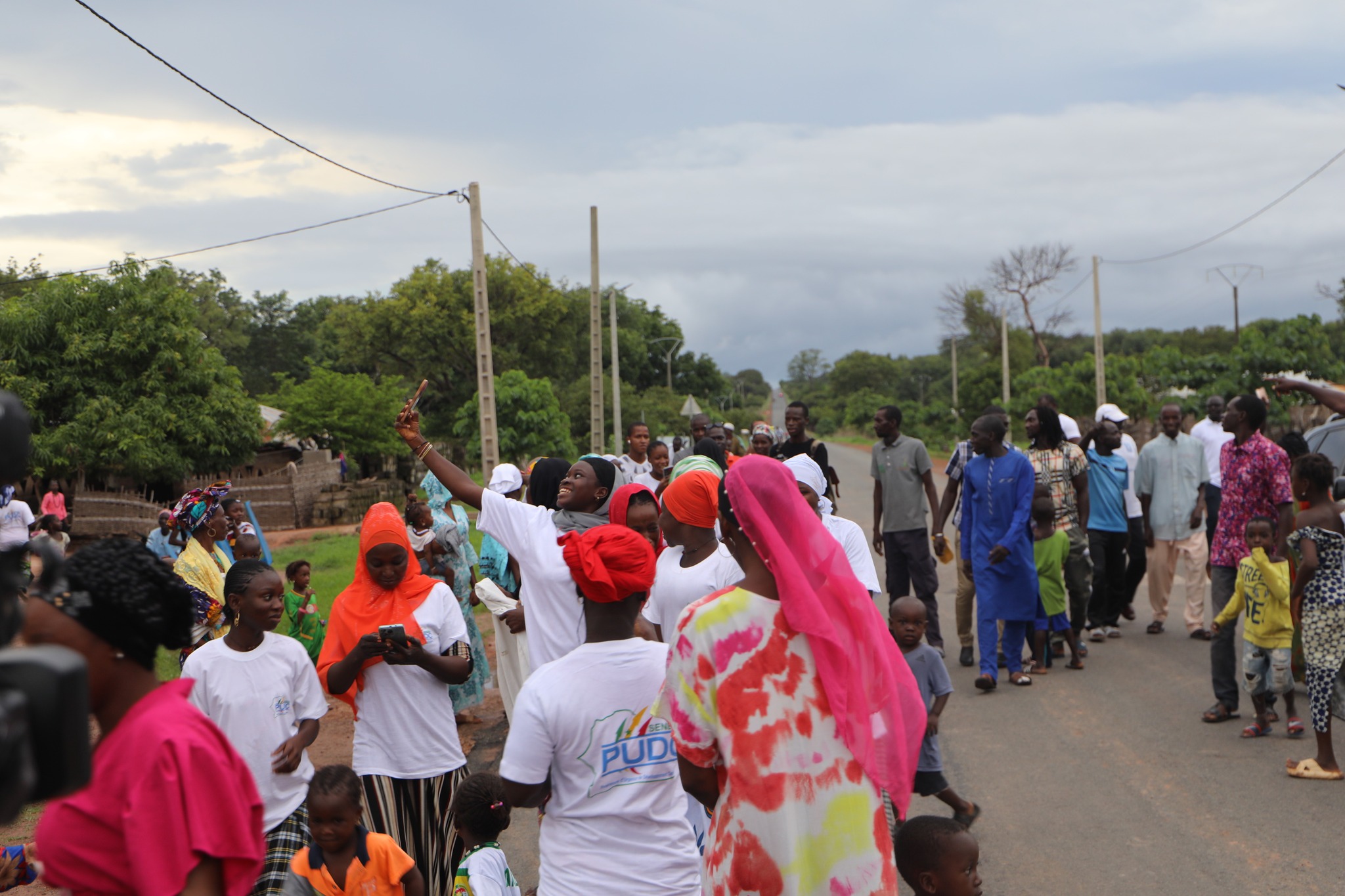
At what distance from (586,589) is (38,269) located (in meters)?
51.2

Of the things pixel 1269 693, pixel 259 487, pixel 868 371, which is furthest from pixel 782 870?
pixel 868 371

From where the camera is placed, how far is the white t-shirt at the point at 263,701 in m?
4.03

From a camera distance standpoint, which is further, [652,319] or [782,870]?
[652,319]

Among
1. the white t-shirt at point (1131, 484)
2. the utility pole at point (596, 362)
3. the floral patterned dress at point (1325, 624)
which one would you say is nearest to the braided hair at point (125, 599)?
the floral patterned dress at point (1325, 624)

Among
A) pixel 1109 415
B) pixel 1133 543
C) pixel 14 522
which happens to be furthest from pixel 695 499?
pixel 14 522

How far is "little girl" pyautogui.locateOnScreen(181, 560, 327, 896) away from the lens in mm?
4027

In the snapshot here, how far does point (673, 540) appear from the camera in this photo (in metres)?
4.75

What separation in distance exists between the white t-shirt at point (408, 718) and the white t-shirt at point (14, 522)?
10.5 metres

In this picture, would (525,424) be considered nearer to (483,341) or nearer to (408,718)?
(483,341)

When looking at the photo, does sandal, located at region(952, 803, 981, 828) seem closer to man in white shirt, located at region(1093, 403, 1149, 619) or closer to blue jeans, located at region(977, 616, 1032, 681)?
blue jeans, located at region(977, 616, 1032, 681)

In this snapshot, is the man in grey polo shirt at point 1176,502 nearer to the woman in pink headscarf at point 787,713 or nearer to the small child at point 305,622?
the small child at point 305,622

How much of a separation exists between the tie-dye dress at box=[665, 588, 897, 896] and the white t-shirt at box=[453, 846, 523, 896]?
1.48 metres

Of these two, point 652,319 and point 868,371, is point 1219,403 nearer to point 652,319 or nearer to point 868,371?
point 652,319

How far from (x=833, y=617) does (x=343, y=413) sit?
100 ft
